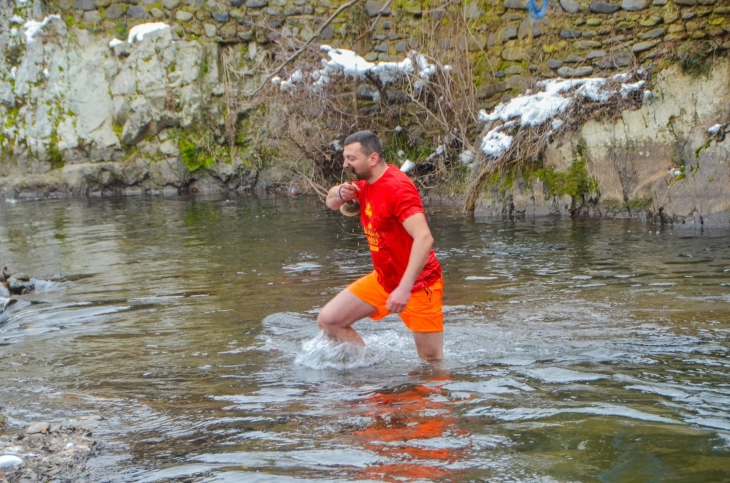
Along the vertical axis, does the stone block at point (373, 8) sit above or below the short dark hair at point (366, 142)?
above

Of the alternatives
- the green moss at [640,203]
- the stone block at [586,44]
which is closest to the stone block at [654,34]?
the stone block at [586,44]

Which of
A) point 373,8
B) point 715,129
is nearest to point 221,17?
point 373,8

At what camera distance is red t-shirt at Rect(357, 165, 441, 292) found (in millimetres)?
5559

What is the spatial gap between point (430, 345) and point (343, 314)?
680 millimetres

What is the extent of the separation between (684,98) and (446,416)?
9.78 meters

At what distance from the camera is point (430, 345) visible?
6.04 metres

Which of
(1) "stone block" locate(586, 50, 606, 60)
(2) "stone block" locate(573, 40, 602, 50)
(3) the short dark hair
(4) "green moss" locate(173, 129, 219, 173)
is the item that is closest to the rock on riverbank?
(3) the short dark hair

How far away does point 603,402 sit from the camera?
486cm

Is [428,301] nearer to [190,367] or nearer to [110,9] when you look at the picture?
[190,367]

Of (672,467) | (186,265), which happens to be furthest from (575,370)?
(186,265)

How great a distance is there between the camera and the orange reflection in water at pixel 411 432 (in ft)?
12.8

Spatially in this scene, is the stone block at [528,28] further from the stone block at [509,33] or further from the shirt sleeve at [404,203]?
the shirt sleeve at [404,203]

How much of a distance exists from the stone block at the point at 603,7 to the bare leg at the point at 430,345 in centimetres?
1010

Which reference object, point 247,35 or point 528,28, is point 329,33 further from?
point 528,28
